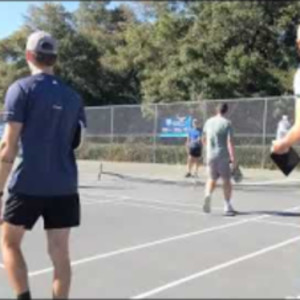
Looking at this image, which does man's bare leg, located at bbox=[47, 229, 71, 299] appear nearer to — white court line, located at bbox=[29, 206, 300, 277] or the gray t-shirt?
white court line, located at bbox=[29, 206, 300, 277]

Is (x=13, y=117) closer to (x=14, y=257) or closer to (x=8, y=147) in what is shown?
(x=8, y=147)

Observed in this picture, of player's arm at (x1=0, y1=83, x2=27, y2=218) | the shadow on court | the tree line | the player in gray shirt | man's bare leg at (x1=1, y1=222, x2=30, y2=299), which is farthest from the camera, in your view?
the shadow on court

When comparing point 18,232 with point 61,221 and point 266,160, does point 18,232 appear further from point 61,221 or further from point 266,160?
point 266,160

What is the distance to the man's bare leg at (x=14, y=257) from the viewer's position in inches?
199

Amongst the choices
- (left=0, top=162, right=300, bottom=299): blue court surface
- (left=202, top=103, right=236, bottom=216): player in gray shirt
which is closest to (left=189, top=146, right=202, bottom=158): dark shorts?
(left=0, top=162, right=300, bottom=299): blue court surface

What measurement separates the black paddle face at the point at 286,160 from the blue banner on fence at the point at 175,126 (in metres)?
23.1

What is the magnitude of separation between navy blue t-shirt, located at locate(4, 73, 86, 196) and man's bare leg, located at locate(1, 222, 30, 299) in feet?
0.94

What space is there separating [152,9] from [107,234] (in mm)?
7001

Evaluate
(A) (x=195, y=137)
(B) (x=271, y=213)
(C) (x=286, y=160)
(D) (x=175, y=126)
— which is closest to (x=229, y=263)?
(C) (x=286, y=160)

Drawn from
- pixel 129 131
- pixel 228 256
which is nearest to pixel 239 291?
pixel 228 256

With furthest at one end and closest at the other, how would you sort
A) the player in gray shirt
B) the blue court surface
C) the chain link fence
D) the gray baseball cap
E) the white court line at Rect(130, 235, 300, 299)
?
the chain link fence < the player in gray shirt < the white court line at Rect(130, 235, 300, 299) < the blue court surface < the gray baseball cap

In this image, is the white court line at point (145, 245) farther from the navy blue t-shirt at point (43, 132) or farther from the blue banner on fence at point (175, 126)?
the blue banner on fence at point (175, 126)

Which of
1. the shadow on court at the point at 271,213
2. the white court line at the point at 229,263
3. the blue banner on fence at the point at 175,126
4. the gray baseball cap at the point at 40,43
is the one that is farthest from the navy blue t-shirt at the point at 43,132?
the blue banner on fence at the point at 175,126

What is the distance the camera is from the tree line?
4688 millimetres
